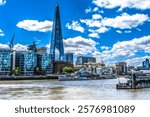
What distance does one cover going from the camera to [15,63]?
2806 centimetres

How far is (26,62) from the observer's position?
28.8 metres

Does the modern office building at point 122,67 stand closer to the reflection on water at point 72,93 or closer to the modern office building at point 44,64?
the modern office building at point 44,64

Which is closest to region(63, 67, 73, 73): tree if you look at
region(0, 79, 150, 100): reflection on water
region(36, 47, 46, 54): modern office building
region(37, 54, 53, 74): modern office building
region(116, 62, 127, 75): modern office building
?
region(37, 54, 53, 74): modern office building

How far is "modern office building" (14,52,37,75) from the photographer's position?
92.0 ft

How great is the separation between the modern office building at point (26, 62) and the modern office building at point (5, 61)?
59 centimetres

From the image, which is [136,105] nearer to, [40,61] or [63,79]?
[63,79]

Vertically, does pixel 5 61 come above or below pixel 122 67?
above

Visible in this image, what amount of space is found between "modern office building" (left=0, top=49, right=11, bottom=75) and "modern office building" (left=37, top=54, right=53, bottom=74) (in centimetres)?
257

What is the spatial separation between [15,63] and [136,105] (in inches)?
944

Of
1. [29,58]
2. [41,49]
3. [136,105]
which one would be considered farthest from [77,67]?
[136,105]

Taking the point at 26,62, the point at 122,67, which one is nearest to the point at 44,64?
the point at 26,62

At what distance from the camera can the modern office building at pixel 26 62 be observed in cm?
2803

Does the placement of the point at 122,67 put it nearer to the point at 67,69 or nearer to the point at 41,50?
the point at 67,69

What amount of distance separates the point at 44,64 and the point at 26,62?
88.4 inches
